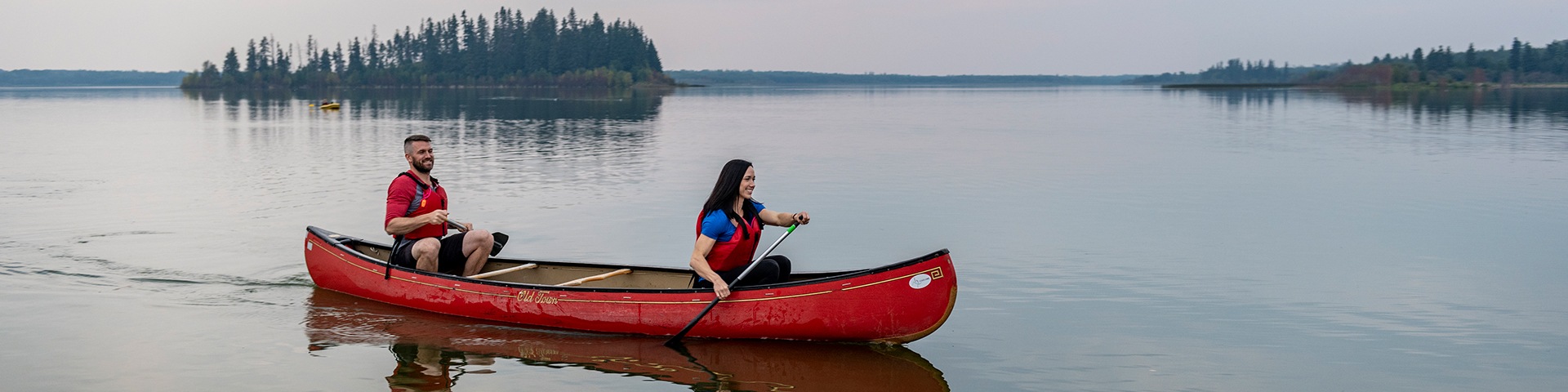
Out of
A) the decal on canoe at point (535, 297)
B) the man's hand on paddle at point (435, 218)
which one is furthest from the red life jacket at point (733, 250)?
the man's hand on paddle at point (435, 218)

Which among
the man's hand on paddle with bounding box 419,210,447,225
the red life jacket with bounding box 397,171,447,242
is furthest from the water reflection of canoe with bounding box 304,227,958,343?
the man's hand on paddle with bounding box 419,210,447,225

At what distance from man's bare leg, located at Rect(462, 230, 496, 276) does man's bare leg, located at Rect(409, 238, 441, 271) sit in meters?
0.23

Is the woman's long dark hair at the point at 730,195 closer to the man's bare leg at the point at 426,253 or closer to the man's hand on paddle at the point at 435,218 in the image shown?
the man's hand on paddle at the point at 435,218

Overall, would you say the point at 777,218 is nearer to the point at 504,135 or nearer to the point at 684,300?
the point at 684,300

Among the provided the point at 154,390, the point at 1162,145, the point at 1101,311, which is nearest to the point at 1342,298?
the point at 1101,311

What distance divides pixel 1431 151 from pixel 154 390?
31270 millimetres

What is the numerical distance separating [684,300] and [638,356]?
56 cm

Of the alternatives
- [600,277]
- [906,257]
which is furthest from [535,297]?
[906,257]

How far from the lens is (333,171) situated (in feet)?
92.8

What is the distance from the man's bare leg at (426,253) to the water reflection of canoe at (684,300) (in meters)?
0.11

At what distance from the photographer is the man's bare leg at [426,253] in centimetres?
1138

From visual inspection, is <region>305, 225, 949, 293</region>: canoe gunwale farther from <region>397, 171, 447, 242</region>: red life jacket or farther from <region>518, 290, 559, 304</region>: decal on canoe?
<region>397, 171, 447, 242</region>: red life jacket

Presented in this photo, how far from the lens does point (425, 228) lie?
11484 mm

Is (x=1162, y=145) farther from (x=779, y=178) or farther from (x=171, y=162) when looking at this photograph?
(x=171, y=162)
